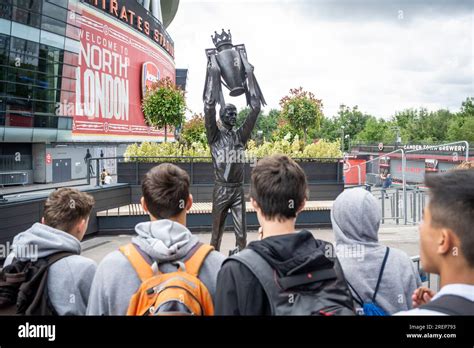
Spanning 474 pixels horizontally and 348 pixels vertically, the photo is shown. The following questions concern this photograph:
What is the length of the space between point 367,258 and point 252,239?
8.18m

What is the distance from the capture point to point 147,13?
129 feet

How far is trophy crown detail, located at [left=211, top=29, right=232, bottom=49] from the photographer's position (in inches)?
249

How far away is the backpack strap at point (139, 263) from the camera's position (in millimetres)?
2023

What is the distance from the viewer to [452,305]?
60.4 inches

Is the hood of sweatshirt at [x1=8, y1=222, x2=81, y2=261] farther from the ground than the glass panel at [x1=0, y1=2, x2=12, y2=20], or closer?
closer

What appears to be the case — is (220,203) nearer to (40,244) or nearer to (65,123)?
(40,244)

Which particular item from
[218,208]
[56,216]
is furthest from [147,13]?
[56,216]

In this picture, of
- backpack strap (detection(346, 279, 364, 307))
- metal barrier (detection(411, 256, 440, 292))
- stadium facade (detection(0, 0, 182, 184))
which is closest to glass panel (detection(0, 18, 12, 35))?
stadium facade (detection(0, 0, 182, 184))

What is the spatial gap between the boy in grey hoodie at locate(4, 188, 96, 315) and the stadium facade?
20.2m

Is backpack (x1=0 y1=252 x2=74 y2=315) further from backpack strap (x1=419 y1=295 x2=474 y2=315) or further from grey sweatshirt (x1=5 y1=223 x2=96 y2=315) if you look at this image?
backpack strap (x1=419 y1=295 x2=474 y2=315)

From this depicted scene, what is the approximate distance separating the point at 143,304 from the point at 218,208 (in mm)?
4175
